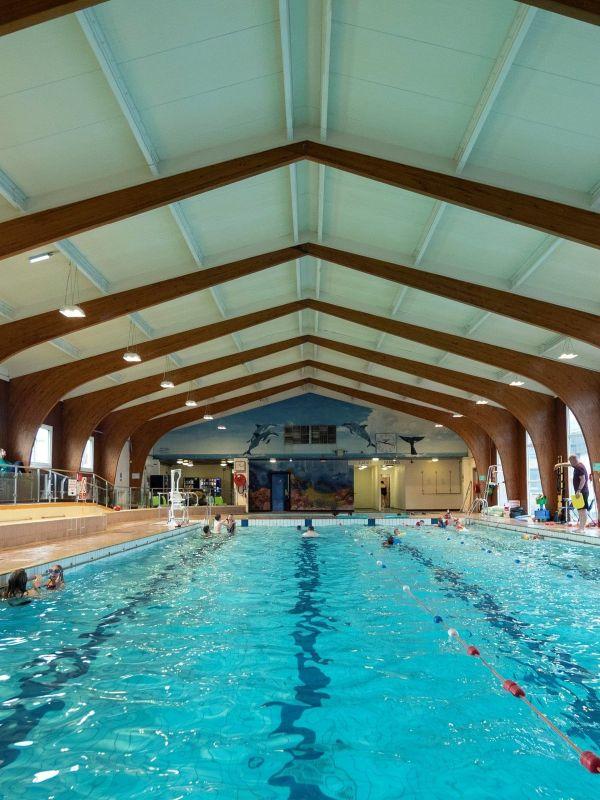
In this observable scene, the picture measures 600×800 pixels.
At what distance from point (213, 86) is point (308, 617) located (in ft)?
19.7

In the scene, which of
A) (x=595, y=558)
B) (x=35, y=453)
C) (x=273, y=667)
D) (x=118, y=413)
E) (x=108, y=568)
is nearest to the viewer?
(x=273, y=667)

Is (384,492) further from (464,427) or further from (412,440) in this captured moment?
(464,427)

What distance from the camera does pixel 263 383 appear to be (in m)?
26.0

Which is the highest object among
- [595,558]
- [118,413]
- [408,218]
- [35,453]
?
[408,218]

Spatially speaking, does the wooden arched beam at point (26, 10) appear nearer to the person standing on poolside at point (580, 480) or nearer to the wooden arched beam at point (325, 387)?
the person standing on poolside at point (580, 480)

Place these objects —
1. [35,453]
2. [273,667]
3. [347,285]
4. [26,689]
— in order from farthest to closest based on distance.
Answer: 1. [35,453]
2. [347,285]
3. [273,667]
4. [26,689]

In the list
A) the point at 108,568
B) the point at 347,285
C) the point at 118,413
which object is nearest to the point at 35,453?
the point at 118,413

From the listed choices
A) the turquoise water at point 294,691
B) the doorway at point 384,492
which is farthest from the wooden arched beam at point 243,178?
the doorway at point 384,492

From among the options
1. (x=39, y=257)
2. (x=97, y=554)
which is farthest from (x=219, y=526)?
(x=39, y=257)

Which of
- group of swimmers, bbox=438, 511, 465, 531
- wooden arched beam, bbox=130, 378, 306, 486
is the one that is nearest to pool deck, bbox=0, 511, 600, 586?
group of swimmers, bbox=438, 511, 465, 531

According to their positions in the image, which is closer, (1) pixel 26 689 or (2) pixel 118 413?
(1) pixel 26 689

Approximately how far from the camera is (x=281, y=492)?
29.1 m

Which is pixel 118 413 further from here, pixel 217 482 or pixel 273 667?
pixel 273 667

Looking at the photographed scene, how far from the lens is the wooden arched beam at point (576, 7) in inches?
183
